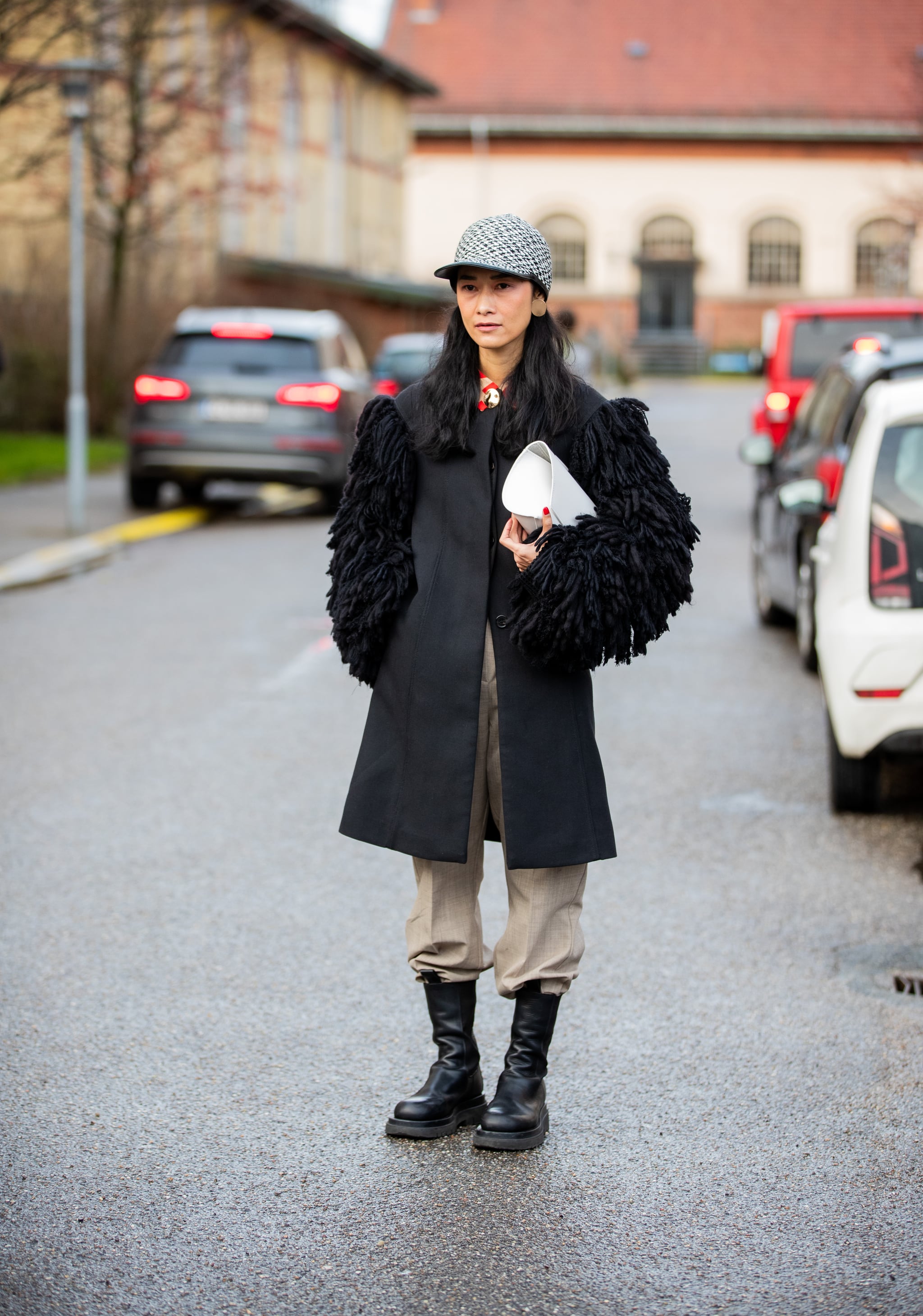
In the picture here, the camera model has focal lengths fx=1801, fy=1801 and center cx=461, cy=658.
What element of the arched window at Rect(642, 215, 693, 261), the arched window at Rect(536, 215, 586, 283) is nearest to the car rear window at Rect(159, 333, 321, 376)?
the arched window at Rect(536, 215, 586, 283)

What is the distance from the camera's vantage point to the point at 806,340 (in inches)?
619

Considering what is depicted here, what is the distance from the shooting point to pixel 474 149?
2532 inches

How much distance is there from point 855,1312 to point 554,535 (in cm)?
148

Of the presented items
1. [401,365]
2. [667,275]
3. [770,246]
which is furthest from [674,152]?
[401,365]

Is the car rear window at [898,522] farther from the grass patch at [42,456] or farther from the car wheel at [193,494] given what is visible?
the grass patch at [42,456]

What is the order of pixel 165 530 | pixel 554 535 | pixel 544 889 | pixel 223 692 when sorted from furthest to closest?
pixel 165 530 < pixel 223 692 < pixel 544 889 < pixel 554 535

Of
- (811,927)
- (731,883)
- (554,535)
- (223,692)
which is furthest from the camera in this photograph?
(223,692)

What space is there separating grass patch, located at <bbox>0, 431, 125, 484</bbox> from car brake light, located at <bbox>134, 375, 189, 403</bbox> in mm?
3185

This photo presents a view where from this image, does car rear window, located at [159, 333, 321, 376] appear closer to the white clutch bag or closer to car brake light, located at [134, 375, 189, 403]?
car brake light, located at [134, 375, 189, 403]

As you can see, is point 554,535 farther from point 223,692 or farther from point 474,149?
point 474,149

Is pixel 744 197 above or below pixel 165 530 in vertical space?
above

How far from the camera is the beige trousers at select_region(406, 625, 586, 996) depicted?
367 cm

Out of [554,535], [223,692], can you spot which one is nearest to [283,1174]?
Answer: [554,535]

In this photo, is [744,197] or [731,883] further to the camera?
[744,197]
